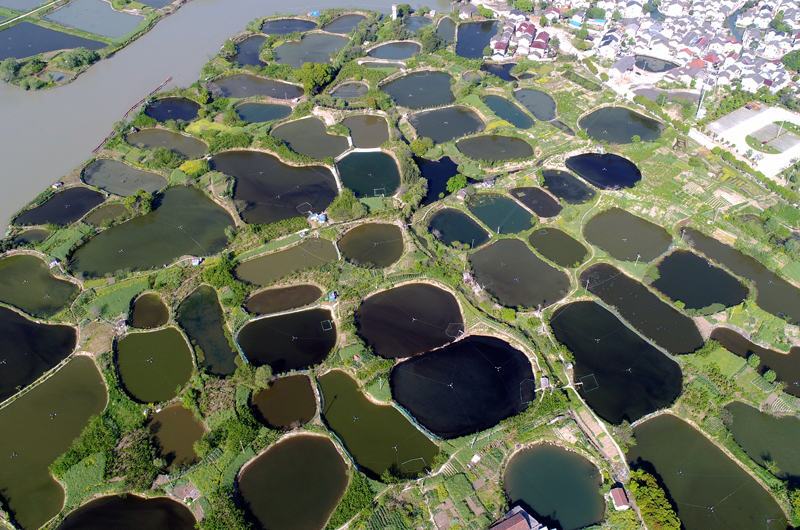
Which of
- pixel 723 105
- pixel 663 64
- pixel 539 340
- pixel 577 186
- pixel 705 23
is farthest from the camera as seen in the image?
pixel 705 23

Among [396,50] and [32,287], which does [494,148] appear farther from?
[32,287]

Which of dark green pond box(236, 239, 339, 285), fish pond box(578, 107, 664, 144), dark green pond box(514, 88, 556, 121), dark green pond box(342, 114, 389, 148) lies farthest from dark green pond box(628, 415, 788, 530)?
dark green pond box(514, 88, 556, 121)

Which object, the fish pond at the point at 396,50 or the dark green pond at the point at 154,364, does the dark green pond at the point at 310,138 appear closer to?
the fish pond at the point at 396,50

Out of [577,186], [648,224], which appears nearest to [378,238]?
[577,186]

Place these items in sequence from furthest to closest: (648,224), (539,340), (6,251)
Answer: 1. (648,224)
2. (6,251)
3. (539,340)

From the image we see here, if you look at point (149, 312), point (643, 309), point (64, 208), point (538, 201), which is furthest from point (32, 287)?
point (643, 309)

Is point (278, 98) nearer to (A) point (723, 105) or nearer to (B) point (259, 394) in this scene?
(B) point (259, 394)
